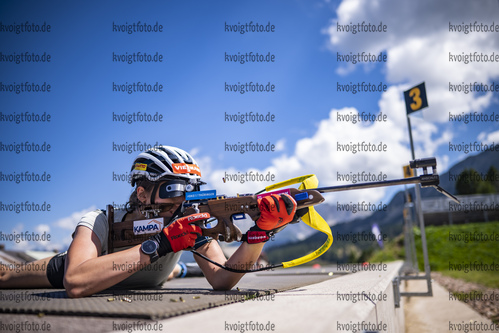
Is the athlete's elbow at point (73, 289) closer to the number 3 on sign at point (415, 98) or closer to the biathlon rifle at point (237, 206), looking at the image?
the biathlon rifle at point (237, 206)

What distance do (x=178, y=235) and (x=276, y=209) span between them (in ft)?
3.07

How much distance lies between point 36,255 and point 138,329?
34.2 ft

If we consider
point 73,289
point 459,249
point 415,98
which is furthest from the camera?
point 459,249

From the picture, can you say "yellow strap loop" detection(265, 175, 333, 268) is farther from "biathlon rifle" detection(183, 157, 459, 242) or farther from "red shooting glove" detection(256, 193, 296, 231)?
"red shooting glove" detection(256, 193, 296, 231)

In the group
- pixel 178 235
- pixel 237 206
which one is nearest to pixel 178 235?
pixel 178 235

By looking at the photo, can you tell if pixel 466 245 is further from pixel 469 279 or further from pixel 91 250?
pixel 91 250

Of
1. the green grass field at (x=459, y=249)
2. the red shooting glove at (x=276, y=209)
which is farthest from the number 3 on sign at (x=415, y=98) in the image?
the green grass field at (x=459, y=249)

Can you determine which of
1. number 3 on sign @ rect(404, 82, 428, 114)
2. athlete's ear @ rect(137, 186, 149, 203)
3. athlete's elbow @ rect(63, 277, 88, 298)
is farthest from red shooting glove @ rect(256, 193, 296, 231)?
number 3 on sign @ rect(404, 82, 428, 114)

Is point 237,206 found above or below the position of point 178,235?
above

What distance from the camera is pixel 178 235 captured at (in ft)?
10.3

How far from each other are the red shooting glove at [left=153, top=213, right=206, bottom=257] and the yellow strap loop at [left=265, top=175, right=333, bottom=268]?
89 centimetres

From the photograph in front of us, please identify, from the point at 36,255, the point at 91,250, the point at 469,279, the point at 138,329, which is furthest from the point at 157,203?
the point at 469,279

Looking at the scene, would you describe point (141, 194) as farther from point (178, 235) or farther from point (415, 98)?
point (415, 98)

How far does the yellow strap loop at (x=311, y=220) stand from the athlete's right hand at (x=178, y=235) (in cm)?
89
